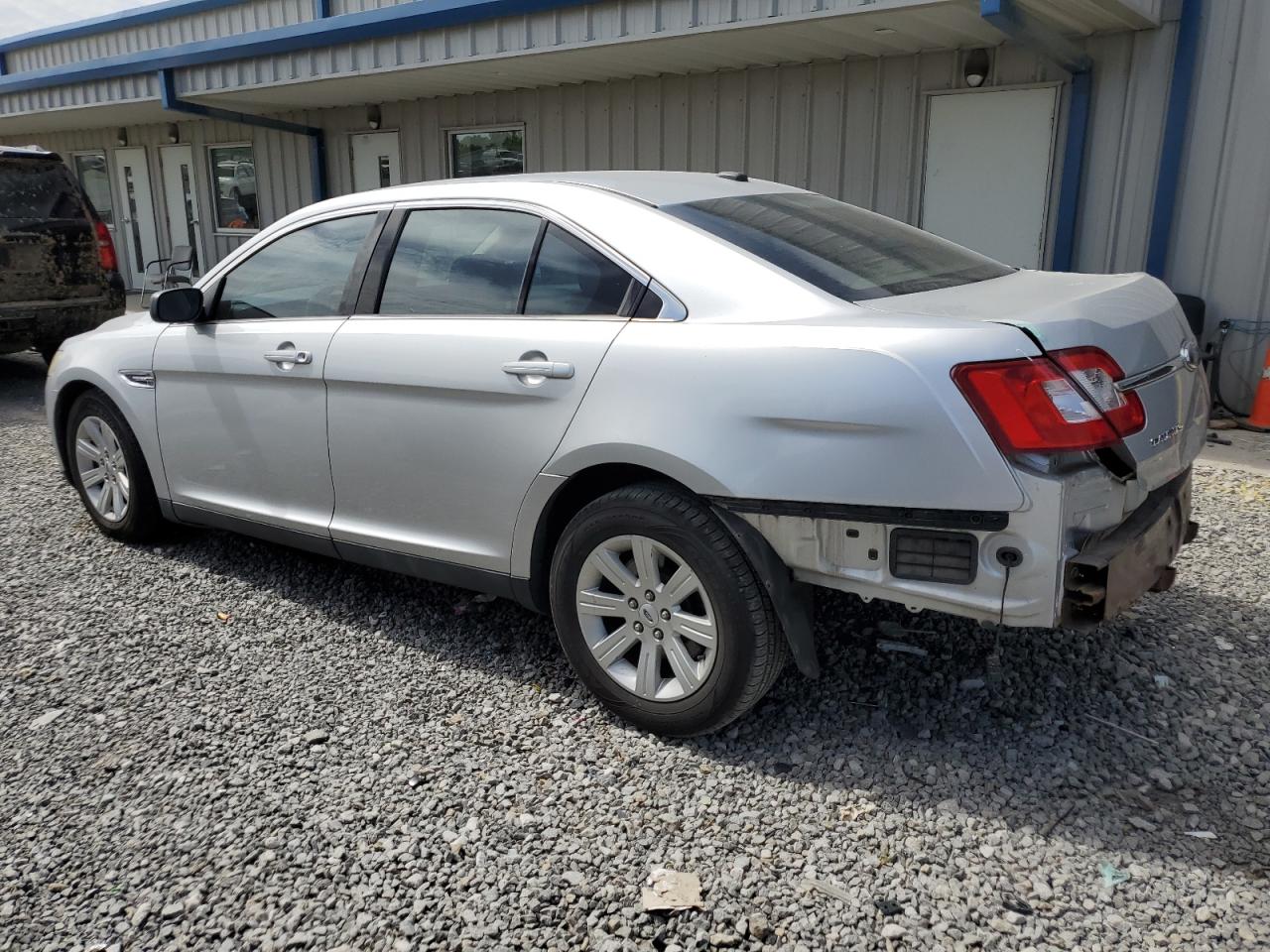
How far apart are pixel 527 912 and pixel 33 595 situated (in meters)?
2.99

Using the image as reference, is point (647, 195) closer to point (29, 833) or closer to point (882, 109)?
point (29, 833)

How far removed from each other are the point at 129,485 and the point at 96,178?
15.0m

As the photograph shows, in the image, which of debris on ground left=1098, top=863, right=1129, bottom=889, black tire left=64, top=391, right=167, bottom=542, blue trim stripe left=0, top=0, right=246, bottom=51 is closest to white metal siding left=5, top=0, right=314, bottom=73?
blue trim stripe left=0, top=0, right=246, bottom=51

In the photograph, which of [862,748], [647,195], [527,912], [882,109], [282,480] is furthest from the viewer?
[882,109]

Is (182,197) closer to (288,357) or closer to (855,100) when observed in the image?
(855,100)

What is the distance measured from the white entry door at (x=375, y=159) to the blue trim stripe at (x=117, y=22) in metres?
2.15

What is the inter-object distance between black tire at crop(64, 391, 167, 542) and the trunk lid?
11.1 feet

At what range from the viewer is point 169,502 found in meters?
4.53

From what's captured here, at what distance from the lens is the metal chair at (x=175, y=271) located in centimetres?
1422

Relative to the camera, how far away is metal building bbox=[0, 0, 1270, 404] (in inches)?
278

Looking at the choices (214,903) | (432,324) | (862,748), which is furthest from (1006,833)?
(432,324)

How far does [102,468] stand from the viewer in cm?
491

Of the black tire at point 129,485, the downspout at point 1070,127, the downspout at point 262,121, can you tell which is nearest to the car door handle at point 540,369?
the black tire at point 129,485

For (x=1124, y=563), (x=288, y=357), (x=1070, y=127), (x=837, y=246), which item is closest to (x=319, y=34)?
(x=1070, y=127)
